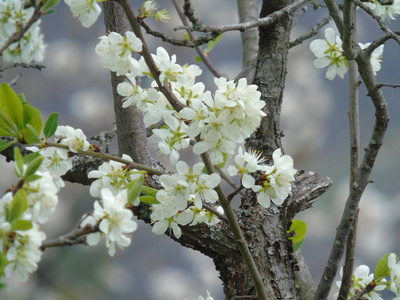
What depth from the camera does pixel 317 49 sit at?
110cm

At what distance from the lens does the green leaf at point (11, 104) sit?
0.83m

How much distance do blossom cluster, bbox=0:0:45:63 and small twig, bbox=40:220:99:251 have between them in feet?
2.72

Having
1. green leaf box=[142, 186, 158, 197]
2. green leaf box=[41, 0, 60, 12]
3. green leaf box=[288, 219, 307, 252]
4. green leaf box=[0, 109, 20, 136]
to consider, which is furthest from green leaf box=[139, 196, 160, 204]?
green leaf box=[288, 219, 307, 252]

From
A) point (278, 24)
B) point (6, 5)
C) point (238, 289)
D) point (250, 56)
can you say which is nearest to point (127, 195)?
point (238, 289)

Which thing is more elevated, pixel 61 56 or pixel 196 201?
pixel 61 56

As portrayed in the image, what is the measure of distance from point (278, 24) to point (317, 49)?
0.68 feet

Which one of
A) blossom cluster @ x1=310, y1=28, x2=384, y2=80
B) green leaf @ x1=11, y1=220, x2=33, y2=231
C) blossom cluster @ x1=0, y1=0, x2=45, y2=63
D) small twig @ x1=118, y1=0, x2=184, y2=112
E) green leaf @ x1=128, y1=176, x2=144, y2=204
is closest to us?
green leaf @ x1=11, y1=220, x2=33, y2=231

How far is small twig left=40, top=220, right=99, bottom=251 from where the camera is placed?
1.95ft

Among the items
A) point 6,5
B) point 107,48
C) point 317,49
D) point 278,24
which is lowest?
point 107,48

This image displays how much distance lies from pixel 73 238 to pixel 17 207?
8 cm

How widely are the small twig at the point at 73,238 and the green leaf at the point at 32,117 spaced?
0.28 metres

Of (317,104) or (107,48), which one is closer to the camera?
(107,48)

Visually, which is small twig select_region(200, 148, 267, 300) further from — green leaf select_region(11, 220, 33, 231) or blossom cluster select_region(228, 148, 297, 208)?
green leaf select_region(11, 220, 33, 231)

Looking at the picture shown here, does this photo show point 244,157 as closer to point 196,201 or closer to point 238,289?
point 196,201
